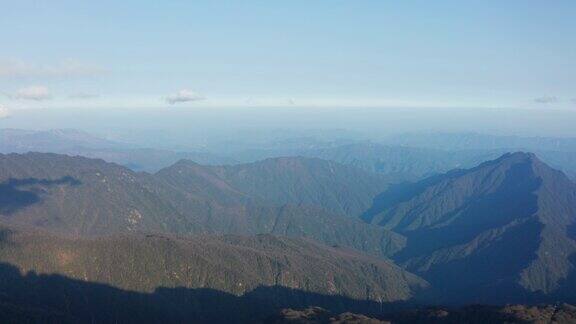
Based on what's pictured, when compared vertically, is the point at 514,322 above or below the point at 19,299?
above

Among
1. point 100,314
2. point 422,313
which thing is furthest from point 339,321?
point 100,314

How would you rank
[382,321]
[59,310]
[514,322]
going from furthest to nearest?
[59,310] < [382,321] < [514,322]

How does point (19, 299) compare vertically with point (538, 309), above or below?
below

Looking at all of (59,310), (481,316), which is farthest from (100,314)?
(481,316)

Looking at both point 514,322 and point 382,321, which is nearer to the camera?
point 514,322

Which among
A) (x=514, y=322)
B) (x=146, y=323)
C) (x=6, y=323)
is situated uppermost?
(x=514, y=322)

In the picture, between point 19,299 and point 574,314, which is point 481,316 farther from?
point 19,299

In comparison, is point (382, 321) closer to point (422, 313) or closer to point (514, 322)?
point (422, 313)

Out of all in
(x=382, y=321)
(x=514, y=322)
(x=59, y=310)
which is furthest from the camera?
(x=59, y=310)

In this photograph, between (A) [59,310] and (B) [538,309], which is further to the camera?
(A) [59,310]
